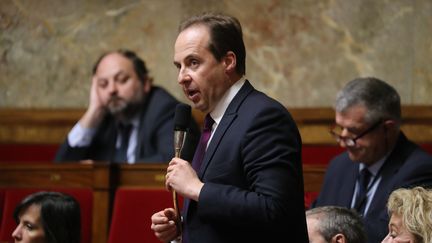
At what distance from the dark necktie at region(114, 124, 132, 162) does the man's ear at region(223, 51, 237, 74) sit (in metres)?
2.06

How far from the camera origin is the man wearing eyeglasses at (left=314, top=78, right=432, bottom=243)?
2.52 meters

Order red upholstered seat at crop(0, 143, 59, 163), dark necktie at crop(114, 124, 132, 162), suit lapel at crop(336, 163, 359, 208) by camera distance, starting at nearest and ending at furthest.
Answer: suit lapel at crop(336, 163, 359, 208), dark necktie at crop(114, 124, 132, 162), red upholstered seat at crop(0, 143, 59, 163)

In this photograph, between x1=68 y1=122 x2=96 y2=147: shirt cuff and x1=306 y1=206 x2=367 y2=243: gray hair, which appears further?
x1=68 y1=122 x2=96 y2=147: shirt cuff

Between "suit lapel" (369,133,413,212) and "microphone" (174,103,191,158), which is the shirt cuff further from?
"microphone" (174,103,191,158)

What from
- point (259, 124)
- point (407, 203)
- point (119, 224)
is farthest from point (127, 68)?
point (259, 124)

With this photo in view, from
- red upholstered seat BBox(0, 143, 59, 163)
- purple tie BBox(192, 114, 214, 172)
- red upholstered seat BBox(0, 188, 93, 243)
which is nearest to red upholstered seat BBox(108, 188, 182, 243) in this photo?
red upholstered seat BBox(0, 188, 93, 243)

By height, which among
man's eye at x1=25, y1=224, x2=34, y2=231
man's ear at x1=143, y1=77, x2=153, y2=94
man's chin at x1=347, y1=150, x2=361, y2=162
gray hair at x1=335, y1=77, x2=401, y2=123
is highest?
gray hair at x1=335, y1=77, x2=401, y2=123

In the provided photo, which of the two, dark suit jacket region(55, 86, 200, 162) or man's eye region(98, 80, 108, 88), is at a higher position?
man's eye region(98, 80, 108, 88)

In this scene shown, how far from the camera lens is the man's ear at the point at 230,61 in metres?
1.55

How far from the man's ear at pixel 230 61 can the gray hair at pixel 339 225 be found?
63 centimetres

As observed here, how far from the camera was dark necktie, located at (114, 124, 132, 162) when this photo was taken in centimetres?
357

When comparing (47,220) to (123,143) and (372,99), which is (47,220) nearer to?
(372,99)

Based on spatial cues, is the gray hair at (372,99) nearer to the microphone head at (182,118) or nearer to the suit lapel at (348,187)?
the suit lapel at (348,187)

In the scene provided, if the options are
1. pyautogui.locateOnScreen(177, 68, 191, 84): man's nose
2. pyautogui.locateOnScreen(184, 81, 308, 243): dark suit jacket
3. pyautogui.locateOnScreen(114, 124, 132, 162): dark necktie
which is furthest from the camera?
pyautogui.locateOnScreen(114, 124, 132, 162): dark necktie
